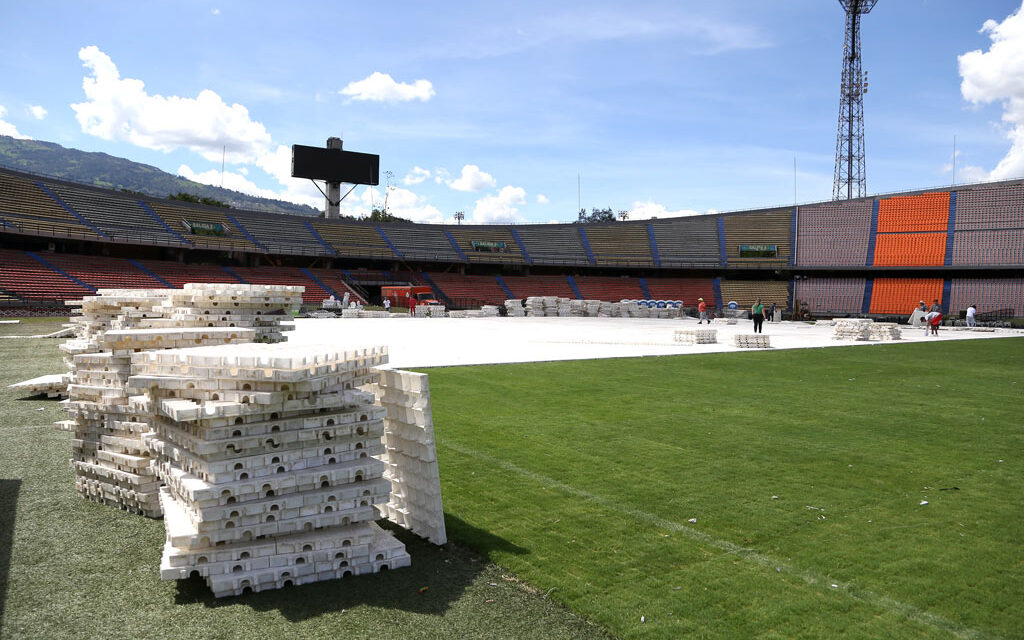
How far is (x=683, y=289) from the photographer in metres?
68.3

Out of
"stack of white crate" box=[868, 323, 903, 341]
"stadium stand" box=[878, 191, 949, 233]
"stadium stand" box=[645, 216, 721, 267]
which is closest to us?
"stack of white crate" box=[868, 323, 903, 341]

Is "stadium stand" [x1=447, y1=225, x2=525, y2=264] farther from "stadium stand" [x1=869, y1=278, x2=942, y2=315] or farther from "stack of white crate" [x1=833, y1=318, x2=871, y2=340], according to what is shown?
"stack of white crate" [x1=833, y1=318, x2=871, y2=340]

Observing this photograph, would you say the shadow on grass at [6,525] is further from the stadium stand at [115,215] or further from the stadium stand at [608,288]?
the stadium stand at [608,288]

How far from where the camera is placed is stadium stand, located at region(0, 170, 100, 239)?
4828 centimetres

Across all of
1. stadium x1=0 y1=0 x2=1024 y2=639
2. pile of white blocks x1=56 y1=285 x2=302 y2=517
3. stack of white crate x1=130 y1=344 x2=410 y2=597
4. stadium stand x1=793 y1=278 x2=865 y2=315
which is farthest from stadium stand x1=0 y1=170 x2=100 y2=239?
stadium stand x1=793 y1=278 x2=865 y2=315

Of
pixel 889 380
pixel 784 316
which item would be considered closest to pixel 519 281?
pixel 784 316

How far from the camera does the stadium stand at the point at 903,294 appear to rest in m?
58.4

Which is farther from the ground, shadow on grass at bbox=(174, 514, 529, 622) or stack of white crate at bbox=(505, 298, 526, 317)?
stack of white crate at bbox=(505, 298, 526, 317)

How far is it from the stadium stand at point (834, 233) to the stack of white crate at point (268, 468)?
68552mm

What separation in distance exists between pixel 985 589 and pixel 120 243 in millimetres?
60710

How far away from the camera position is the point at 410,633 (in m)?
4.34

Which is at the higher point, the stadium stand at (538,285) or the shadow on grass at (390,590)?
the stadium stand at (538,285)

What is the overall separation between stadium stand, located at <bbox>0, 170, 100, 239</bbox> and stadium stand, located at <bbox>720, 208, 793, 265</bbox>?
61324 millimetres

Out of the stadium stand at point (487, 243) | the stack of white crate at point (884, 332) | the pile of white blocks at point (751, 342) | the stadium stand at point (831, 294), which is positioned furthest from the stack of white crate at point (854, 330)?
the stadium stand at point (487, 243)
